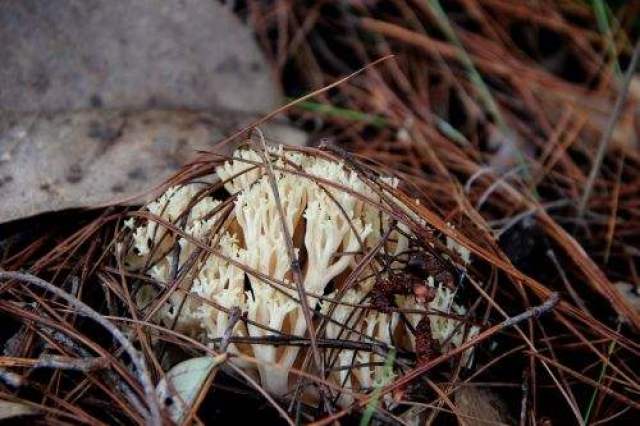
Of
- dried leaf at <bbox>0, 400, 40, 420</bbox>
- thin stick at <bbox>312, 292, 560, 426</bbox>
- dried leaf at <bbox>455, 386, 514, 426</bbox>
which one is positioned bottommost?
dried leaf at <bbox>455, 386, 514, 426</bbox>

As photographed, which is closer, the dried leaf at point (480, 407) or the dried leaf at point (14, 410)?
the dried leaf at point (14, 410)

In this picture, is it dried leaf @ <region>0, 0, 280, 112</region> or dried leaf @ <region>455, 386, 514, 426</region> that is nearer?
dried leaf @ <region>455, 386, 514, 426</region>

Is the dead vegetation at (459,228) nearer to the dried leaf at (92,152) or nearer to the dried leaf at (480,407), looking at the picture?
the dried leaf at (480,407)

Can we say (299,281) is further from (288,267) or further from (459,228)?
(459,228)

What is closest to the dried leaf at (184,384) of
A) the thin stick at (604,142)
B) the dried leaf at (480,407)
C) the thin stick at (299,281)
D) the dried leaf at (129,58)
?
the thin stick at (299,281)

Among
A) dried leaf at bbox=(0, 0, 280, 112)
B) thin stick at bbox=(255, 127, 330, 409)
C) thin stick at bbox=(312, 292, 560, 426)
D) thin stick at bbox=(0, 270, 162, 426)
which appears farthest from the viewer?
dried leaf at bbox=(0, 0, 280, 112)

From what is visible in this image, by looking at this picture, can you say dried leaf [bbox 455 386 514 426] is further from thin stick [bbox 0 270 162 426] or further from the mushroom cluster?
thin stick [bbox 0 270 162 426]

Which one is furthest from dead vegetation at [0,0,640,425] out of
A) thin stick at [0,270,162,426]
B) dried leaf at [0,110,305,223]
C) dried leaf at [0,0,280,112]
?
dried leaf at [0,0,280,112]
